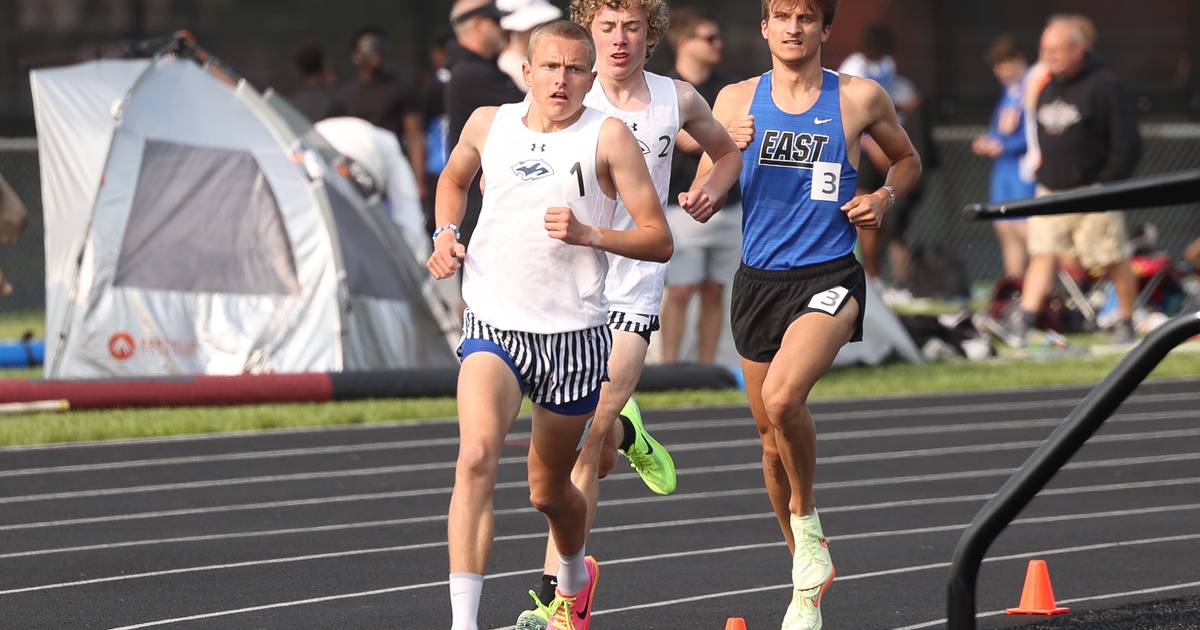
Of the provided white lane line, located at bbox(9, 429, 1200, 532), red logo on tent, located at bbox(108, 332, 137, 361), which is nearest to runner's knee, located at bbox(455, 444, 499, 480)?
white lane line, located at bbox(9, 429, 1200, 532)

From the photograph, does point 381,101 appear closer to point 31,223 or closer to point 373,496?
point 31,223

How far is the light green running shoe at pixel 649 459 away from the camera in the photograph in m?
7.30

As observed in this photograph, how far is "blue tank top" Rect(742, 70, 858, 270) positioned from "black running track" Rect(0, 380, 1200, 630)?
126 centimetres

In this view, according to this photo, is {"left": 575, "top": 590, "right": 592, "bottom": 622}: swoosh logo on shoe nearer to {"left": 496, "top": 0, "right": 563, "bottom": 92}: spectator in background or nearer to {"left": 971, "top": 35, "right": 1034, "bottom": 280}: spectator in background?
{"left": 496, "top": 0, "right": 563, "bottom": 92}: spectator in background

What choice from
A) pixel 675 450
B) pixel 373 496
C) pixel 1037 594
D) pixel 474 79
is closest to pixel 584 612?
pixel 1037 594

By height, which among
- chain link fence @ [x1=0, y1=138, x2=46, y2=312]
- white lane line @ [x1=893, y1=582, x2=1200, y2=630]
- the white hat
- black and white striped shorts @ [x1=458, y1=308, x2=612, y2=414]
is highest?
the white hat

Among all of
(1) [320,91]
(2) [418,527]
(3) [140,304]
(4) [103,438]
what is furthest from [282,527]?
(1) [320,91]

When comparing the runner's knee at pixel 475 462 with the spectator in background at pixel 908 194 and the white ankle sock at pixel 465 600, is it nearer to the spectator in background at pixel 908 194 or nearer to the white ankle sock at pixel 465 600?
the white ankle sock at pixel 465 600

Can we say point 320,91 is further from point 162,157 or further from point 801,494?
point 801,494

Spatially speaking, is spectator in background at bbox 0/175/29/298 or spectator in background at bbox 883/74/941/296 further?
spectator in background at bbox 883/74/941/296

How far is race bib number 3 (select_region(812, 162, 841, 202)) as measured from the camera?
656 centimetres

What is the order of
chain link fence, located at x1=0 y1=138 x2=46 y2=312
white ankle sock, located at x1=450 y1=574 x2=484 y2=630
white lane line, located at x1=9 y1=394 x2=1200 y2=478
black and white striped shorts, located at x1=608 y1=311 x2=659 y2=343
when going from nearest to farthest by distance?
white ankle sock, located at x1=450 y1=574 x2=484 y2=630 → black and white striped shorts, located at x1=608 y1=311 x2=659 y2=343 → white lane line, located at x1=9 y1=394 x2=1200 y2=478 → chain link fence, located at x1=0 y1=138 x2=46 y2=312

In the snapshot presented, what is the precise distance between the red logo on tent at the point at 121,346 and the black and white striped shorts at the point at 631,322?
6.20 metres

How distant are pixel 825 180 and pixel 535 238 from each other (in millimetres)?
1241
